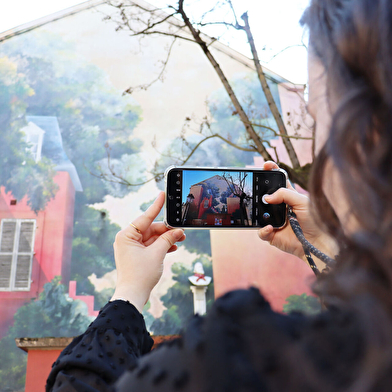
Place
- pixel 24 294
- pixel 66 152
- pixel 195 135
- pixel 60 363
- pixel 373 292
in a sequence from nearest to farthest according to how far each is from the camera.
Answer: pixel 373 292 < pixel 60 363 < pixel 24 294 < pixel 66 152 < pixel 195 135

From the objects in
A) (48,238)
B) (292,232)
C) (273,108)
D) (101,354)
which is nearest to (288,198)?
(292,232)

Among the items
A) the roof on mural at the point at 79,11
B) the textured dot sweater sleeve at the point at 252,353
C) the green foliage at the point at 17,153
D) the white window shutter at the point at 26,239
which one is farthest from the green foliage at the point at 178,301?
the textured dot sweater sleeve at the point at 252,353

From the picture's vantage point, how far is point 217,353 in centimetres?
23

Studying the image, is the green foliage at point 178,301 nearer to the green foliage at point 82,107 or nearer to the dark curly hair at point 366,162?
the green foliage at point 82,107

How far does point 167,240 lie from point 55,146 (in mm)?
2568

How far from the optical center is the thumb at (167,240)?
2.60 feet

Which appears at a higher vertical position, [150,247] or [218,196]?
[218,196]

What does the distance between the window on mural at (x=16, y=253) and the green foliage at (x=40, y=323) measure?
201 millimetres

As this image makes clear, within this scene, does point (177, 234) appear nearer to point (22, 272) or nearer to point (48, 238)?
point (48, 238)

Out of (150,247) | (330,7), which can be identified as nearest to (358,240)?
(330,7)

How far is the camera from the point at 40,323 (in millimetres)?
2631

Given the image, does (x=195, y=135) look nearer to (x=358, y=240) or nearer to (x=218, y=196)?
(x=218, y=196)

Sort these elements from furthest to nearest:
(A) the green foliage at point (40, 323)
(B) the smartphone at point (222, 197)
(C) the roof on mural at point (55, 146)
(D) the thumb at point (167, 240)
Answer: (C) the roof on mural at point (55, 146)
(A) the green foliage at point (40, 323)
(B) the smartphone at point (222, 197)
(D) the thumb at point (167, 240)

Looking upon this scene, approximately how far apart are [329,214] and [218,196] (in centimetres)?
62
